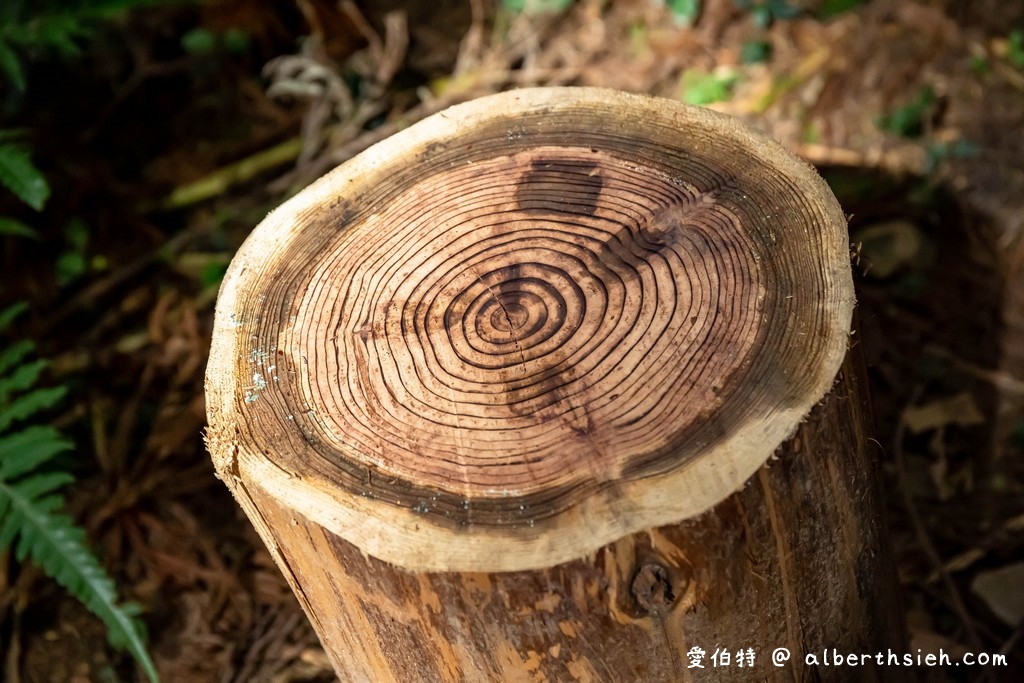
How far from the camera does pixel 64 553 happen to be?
Answer: 6.33ft

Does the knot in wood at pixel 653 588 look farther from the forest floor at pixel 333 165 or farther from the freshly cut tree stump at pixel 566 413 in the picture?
the forest floor at pixel 333 165

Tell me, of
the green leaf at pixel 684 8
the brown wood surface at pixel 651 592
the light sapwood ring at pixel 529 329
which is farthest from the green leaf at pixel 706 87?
the brown wood surface at pixel 651 592

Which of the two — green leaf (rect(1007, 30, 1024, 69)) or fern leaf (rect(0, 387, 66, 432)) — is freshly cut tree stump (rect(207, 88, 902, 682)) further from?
green leaf (rect(1007, 30, 1024, 69))

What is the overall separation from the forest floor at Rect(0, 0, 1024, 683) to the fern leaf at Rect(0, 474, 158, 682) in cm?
55

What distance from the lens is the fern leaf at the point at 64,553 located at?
1907mm

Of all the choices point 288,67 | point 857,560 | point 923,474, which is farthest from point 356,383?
point 288,67

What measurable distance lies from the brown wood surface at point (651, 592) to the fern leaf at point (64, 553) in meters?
0.69

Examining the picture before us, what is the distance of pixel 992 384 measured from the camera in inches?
104

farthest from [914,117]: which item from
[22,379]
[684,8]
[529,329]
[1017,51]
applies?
[22,379]

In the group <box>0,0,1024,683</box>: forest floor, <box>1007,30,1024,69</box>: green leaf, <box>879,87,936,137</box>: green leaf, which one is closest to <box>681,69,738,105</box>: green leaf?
<box>0,0,1024,683</box>: forest floor

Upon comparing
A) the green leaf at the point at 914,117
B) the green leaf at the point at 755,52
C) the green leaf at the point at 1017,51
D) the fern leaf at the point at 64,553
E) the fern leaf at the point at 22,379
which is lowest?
the fern leaf at the point at 64,553

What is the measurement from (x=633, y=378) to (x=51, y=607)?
207cm

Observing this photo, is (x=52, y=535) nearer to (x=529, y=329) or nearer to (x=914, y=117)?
(x=529, y=329)

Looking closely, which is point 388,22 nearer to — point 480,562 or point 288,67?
point 288,67
